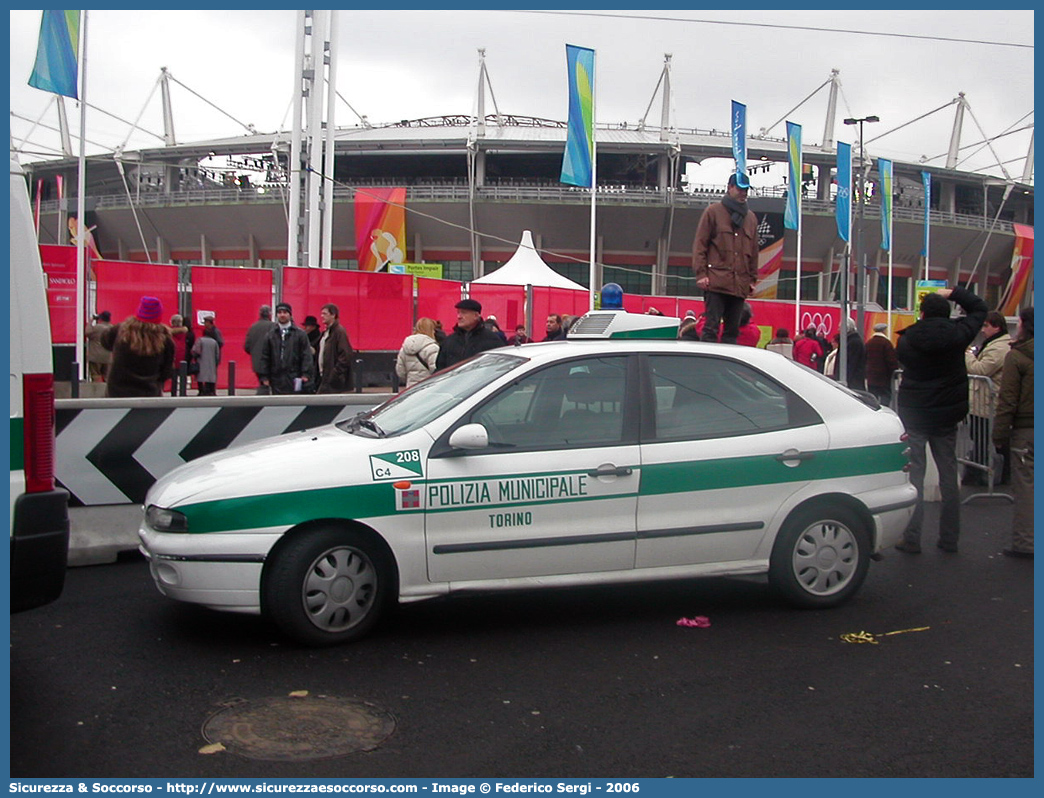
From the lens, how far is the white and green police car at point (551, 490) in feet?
16.0

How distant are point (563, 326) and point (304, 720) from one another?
8.90m

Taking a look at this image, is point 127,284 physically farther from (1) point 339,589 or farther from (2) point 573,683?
(2) point 573,683

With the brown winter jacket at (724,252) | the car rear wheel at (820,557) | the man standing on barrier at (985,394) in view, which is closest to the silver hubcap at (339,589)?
the car rear wheel at (820,557)

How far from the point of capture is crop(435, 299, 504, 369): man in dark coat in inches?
360

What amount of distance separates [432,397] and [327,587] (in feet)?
4.29

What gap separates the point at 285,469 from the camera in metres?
4.97

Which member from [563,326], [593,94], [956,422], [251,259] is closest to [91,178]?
[251,259]

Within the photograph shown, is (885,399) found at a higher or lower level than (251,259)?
lower

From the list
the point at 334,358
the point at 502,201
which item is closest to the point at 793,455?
the point at 334,358

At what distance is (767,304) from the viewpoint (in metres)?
27.0

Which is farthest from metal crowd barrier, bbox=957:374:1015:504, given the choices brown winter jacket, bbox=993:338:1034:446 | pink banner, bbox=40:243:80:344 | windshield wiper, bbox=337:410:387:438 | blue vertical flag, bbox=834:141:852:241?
blue vertical flag, bbox=834:141:852:241

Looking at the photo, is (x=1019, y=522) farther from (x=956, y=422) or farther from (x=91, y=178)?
(x=91, y=178)

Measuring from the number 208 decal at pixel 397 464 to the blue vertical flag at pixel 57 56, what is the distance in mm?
16280

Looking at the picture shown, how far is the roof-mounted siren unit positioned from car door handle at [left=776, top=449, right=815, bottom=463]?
3.66ft
